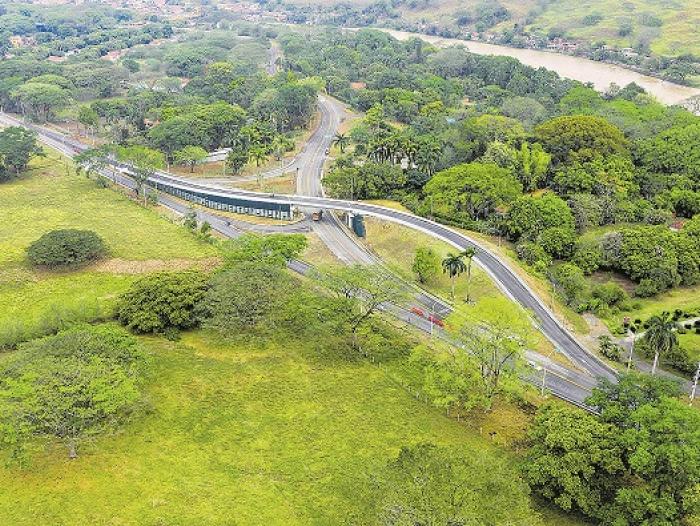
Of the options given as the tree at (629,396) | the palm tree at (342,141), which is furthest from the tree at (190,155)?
the tree at (629,396)

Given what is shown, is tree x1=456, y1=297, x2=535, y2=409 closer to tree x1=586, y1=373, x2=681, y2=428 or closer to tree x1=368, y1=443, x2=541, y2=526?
tree x1=586, y1=373, x2=681, y2=428

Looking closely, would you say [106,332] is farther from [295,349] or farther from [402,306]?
[402,306]

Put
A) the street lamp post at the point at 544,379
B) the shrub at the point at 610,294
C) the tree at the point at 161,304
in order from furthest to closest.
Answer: the shrub at the point at 610,294 → the tree at the point at 161,304 → the street lamp post at the point at 544,379

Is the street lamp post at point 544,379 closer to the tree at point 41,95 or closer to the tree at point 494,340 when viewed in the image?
the tree at point 494,340

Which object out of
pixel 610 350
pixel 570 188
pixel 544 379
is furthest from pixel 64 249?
pixel 570 188

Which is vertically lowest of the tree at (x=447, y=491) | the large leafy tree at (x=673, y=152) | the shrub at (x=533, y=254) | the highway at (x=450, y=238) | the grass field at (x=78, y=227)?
the grass field at (x=78, y=227)
